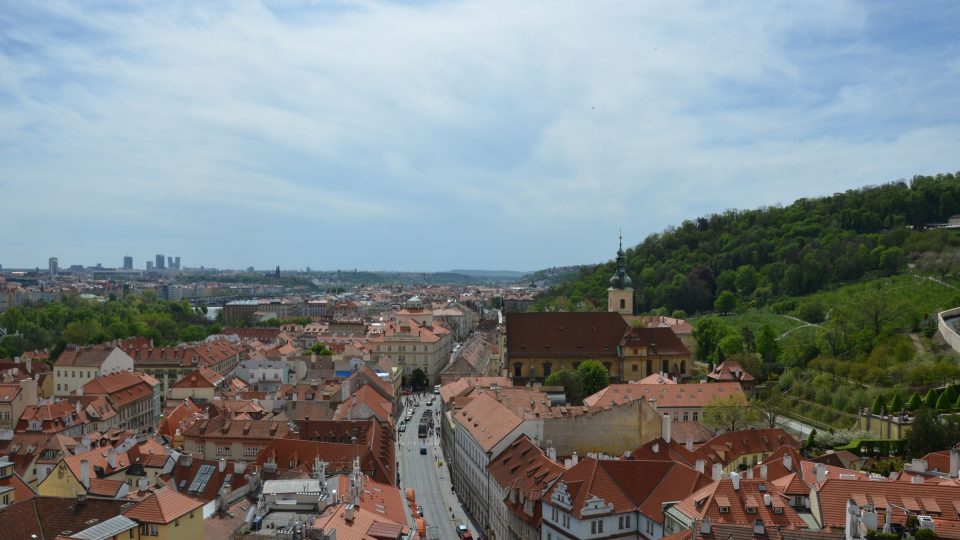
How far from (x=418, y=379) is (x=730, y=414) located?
5817cm

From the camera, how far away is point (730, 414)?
62656 millimetres

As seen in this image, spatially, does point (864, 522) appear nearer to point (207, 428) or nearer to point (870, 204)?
point (207, 428)

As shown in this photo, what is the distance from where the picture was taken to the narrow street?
51.4 m

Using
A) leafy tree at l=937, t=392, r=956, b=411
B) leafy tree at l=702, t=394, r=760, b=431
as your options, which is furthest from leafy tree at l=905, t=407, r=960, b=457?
leafy tree at l=702, t=394, r=760, b=431

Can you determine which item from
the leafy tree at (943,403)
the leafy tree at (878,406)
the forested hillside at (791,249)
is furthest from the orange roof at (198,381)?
the forested hillside at (791,249)

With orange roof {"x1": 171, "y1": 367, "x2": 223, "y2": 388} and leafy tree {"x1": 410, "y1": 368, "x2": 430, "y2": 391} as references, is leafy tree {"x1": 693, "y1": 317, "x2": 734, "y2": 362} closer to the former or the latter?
leafy tree {"x1": 410, "y1": 368, "x2": 430, "y2": 391}

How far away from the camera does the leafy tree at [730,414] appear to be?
62.3 m

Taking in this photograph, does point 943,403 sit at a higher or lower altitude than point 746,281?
lower

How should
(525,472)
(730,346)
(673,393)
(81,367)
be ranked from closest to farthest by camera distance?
(525,472), (673,393), (81,367), (730,346)

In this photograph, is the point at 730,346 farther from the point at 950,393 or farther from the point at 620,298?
the point at 950,393

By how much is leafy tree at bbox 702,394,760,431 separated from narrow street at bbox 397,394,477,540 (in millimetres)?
20723

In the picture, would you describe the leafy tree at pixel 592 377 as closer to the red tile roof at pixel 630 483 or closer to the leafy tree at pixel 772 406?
the leafy tree at pixel 772 406

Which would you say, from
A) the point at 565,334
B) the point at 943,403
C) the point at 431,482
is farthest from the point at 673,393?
the point at 565,334

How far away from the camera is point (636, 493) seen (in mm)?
39969
